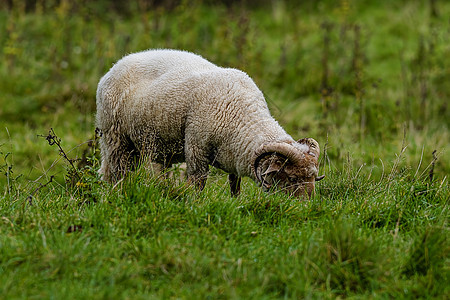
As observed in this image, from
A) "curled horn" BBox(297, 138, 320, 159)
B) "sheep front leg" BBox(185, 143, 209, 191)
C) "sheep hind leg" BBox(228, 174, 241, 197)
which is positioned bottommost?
"sheep hind leg" BBox(228, 174, 241, 197)

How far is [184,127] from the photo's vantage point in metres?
5.23

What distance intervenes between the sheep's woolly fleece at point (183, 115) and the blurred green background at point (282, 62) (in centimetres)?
183

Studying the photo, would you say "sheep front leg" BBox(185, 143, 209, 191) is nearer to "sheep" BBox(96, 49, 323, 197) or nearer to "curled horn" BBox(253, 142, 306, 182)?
"sheep" BBox(96, 49, 323, 197)

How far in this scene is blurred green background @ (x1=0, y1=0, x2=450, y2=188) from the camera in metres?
8.16

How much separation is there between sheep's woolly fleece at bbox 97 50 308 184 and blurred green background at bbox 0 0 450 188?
183 centimetres

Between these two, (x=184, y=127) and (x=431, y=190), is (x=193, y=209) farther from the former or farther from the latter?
(x=431, y=190)

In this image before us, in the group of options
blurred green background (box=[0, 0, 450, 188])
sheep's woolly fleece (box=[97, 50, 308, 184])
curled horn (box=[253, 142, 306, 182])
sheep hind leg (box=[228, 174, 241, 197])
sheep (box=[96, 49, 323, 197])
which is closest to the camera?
curled horn (box=[253, 142, 306, 182])

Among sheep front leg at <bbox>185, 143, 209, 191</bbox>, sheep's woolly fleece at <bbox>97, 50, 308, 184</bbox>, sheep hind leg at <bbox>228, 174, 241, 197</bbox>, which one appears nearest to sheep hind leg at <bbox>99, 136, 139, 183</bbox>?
sheep's woolly fleece at <bbox>97, 50, 308, 184</bbox>

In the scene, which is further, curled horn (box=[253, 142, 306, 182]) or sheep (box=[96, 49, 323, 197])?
sheep (box=[96, 49, 323, 197])

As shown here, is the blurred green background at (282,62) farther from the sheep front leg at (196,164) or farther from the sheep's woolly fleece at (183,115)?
the sheep front leg at (196,164)

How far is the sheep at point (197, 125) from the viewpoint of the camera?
4.62 metres

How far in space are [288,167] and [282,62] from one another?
6.90 metres

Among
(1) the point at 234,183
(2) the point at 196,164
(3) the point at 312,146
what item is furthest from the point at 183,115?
(3) the point at 312,146

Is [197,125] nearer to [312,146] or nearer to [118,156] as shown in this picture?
[312,146]
